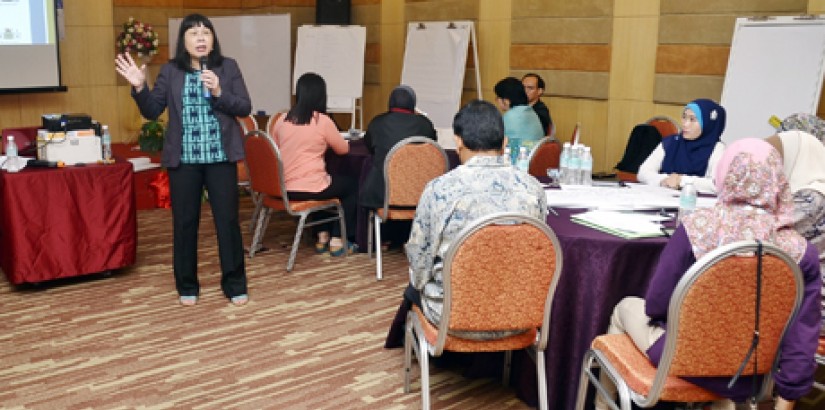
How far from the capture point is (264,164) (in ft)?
16.3

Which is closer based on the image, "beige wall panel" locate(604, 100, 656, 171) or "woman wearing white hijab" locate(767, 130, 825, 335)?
"woman wearing white hijab" locate(767, 130, 825, 335)

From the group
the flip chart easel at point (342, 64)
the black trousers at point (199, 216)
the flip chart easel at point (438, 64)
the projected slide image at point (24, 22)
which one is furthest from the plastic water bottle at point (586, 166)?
the projected slide image at point (24, 22)

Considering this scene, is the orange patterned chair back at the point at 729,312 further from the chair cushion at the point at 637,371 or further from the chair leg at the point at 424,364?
the chair leg at the point at 424,364

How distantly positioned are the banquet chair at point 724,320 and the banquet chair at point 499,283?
43cm

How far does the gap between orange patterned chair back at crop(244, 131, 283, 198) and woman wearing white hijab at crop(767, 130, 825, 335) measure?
2.88 m

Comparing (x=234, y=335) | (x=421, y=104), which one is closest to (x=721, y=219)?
(x=234, y=335)

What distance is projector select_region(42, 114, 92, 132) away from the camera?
4578 millimetres

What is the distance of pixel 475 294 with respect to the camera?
8.29 ft

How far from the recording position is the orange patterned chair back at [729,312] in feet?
6.76

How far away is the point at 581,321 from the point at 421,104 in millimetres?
5274

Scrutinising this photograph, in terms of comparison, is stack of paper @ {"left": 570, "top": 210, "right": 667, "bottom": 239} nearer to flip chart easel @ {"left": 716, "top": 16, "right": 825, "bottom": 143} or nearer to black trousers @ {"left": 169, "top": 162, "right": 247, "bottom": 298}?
black trousers @ {"left": 169, "top": 162, "right": 247, "bottom": 298}

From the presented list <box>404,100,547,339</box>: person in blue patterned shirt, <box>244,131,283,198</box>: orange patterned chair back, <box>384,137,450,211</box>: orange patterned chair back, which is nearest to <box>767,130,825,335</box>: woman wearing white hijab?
<box>404,100,547,339</box>: person in blue patterned shirt

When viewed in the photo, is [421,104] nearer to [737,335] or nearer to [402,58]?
[402,58]

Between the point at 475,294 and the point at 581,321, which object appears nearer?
the point at 475,294
